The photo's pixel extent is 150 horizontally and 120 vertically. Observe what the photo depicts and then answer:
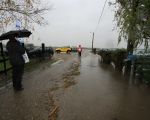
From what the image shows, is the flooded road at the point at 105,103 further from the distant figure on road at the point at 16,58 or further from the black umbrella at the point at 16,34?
the black umbrella at the point at 16,34

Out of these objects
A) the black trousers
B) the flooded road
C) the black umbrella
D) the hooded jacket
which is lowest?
the flooded road

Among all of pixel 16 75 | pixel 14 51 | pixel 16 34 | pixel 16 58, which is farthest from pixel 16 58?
pixel 16 34

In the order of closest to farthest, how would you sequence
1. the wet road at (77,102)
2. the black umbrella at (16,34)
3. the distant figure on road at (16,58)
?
the wet road at (77,102) < the distant figure on road at (16,58) < the black umbrella at (16,34)

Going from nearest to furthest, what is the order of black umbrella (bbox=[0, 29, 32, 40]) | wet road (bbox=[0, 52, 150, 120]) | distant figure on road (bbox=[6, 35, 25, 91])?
wet road (bbox=[0, 52, 150, 120]) < distant figure on road (bbox=[6, 35, 25, 91]) < black umbrella (bbox=[0, 29, 32, 40])

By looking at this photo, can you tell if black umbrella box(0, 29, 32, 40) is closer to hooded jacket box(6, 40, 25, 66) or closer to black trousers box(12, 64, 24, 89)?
hooded jacket box(6, 40, 25, 66)

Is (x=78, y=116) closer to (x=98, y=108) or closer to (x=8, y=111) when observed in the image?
(x=98, y=108)

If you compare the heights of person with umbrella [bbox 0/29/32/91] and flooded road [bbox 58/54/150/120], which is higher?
person with umbrella [bbox 0/29/32/91]

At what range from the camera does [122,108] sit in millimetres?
8477

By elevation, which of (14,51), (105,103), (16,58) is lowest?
(105,103)

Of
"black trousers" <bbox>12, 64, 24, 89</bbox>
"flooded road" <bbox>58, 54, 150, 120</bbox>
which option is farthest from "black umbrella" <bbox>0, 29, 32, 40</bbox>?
"flooded road" <bbox>58, 54, 150, 120</bbox>

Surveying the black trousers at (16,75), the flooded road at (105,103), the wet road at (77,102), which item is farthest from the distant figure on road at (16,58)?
the flooded road at (105,103)

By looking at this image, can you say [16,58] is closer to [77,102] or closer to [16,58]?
[16,58]

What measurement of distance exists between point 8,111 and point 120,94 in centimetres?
418

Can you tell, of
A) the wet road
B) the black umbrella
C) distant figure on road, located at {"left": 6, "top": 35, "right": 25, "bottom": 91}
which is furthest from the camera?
the black umbrella
